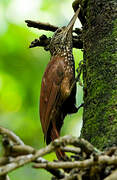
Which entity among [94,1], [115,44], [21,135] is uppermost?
[94,1]

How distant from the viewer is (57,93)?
4.83 meters

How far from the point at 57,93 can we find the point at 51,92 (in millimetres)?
67

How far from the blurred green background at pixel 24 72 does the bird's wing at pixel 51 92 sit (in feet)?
4.54

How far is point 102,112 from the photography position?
3.37 m

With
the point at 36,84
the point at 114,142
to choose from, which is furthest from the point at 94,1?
the point at 36,84

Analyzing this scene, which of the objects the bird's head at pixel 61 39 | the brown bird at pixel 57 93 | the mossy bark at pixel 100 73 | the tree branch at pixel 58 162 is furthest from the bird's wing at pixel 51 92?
the tree branch at pixel 58 162

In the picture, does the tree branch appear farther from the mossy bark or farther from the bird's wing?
the bird's wing

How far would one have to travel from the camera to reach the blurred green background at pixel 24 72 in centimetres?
648

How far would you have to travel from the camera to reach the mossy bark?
325 centimetres

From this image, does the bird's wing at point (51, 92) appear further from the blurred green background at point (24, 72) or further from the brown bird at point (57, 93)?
the blurred green background at point (24, 72)

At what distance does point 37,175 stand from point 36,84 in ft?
4.54

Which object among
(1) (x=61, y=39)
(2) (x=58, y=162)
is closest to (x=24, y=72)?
(1) (x=61, y=39)

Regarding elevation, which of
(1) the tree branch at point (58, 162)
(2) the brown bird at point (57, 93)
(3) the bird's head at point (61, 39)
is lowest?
(1) the tree branch at point (58, 162)

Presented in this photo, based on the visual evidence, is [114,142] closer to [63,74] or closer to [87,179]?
[87,179]
